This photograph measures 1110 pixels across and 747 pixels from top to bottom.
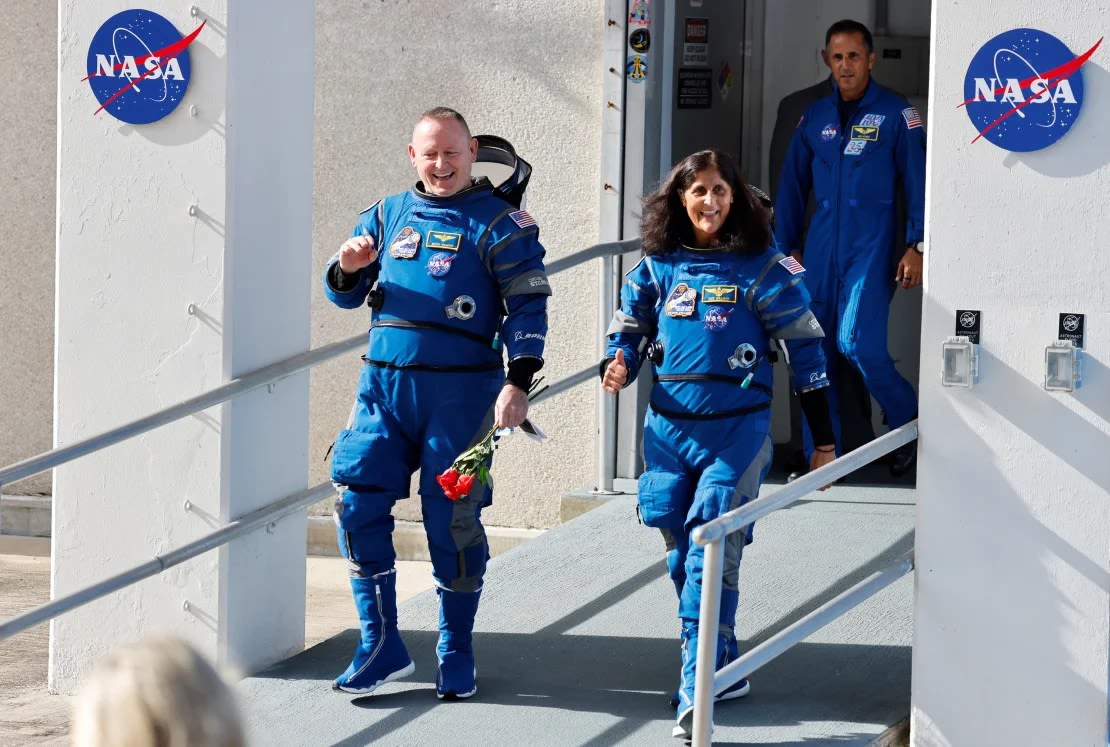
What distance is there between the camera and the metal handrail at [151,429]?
4852 mm

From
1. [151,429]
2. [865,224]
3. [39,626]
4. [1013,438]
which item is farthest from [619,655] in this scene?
[39,626]

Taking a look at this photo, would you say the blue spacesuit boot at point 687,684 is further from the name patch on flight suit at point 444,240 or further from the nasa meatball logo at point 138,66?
the nasa meatball logo at point 138,66

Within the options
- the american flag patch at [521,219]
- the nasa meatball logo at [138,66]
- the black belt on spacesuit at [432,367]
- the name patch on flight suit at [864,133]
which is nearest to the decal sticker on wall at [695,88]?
the name patch on flight suit at [864,133]

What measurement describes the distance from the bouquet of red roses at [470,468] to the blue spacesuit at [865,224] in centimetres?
177

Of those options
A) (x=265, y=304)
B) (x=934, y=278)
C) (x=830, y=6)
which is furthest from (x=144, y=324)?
(x=830, y=6)

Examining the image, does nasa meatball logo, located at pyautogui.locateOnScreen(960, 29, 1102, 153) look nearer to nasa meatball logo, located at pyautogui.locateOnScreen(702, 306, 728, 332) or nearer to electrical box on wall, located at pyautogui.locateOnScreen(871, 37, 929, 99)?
nasa meatball logo, located at pyautogui.locateOnScreen(702, 306, 728, 332)

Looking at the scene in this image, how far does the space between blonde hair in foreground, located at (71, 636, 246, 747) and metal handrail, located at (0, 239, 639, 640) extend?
2816 millimetres

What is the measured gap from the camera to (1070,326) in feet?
15.0

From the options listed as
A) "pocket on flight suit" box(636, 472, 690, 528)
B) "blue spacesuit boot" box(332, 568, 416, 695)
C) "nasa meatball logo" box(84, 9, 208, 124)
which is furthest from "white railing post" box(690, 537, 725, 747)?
"nasa meatball logo" box(84, 9, 208, 124)

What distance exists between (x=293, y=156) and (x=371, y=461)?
1240mm

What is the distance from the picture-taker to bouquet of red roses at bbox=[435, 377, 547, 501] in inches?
191

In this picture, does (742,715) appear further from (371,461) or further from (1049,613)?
(371,461)

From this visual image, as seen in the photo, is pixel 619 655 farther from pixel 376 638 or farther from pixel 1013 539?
pixel 1013 539

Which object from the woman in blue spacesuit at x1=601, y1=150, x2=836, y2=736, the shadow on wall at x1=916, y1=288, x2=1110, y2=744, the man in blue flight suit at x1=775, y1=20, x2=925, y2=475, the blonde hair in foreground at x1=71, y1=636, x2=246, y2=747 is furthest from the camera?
the man in blue flight suit at x1=775, y1=20, x2=925, y2=475
